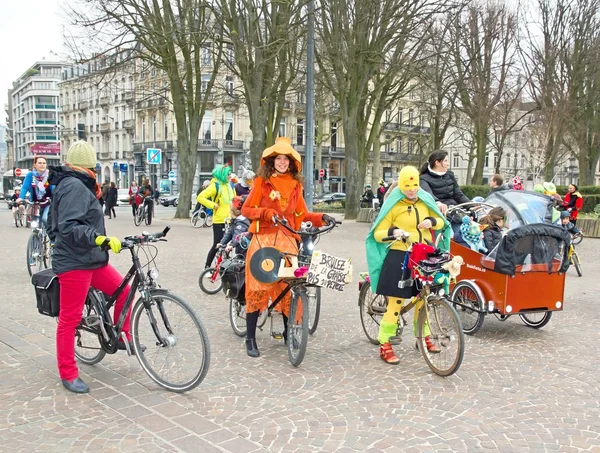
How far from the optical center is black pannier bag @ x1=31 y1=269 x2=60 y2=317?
4457 mm

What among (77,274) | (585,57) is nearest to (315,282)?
(77,274)

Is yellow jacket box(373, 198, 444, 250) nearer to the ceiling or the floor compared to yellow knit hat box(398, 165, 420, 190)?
nearer to the floor

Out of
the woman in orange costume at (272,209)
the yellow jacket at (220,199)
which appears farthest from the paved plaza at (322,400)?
the yellow jacket at (220,199)

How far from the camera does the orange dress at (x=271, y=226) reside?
531 centimetres

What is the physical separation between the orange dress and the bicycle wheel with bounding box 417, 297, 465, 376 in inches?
49.1

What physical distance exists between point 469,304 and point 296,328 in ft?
7.03

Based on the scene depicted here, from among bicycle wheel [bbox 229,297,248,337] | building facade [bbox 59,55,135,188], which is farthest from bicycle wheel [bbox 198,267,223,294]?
building facade [bbox 59,55,135,188]

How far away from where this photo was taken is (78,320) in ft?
14.8

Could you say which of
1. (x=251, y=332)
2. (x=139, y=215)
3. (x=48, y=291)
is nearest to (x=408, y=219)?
(x=251, y=332)

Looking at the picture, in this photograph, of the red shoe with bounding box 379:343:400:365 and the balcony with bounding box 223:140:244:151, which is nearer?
the red shoe with bounding box 379:343:400:365

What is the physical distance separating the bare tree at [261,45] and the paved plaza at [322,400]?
1322 centimetres

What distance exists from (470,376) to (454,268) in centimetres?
90

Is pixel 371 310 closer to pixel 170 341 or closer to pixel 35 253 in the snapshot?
pixel 170 341

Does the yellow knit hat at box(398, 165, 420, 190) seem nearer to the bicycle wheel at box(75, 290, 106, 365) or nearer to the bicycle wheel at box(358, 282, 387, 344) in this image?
the bicycle wheel at box(358, 282, 387, 344)
